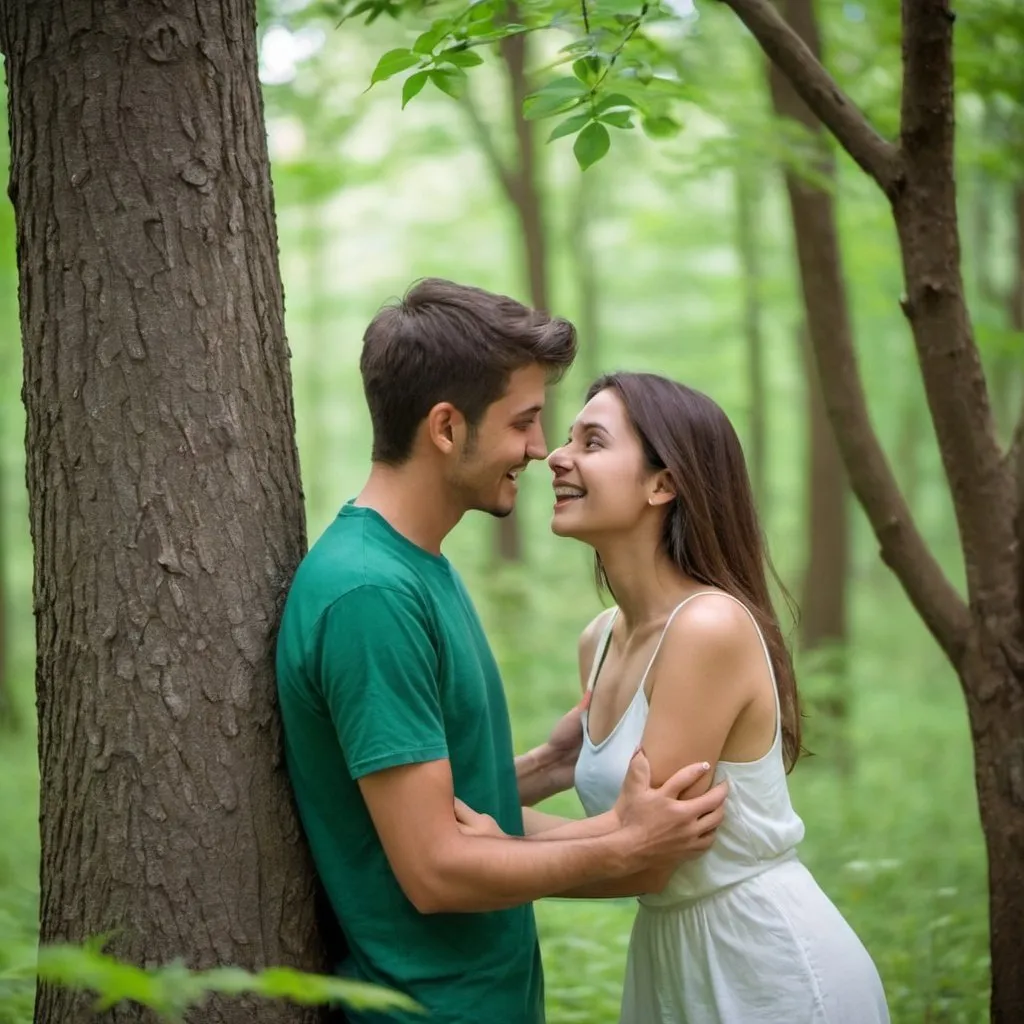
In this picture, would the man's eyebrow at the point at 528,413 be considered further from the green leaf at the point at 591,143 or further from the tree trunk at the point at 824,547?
the tree trunk at the point at 824,547

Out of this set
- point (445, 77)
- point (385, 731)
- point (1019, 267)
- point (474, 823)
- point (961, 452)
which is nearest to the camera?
point (385, 731)

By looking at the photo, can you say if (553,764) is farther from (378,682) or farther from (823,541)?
(823,541)

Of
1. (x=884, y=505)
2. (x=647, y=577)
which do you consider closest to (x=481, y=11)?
(x=647, y=577)

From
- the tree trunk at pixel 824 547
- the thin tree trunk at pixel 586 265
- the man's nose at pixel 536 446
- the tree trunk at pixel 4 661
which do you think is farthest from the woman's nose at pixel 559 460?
the thin tree trunk at pixel 586 265

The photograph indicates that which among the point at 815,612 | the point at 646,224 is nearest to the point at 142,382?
the point at 815,612

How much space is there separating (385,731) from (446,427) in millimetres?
736

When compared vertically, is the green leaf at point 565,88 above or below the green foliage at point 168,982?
above

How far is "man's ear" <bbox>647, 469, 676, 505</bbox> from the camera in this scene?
9.59 feet

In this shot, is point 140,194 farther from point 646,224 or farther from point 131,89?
point 646,224

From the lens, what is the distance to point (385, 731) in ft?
7.57

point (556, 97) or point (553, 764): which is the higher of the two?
point (556, 97)

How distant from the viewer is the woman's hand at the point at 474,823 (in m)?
2.42

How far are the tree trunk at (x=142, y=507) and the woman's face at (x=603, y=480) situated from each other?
2.74ft

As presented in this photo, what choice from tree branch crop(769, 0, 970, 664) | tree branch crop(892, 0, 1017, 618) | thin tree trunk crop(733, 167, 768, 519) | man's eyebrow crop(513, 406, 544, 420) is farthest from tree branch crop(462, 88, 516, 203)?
man's eyebrow crop(513, 406, 544, 420)
